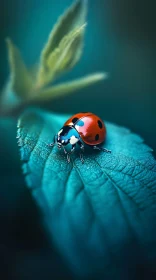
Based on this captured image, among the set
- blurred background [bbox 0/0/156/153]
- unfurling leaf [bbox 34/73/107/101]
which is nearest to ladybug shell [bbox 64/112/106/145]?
unfurling leaf [bbox 34/73/107/101]

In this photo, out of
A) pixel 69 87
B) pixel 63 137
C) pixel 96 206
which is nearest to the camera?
pixel 96 206

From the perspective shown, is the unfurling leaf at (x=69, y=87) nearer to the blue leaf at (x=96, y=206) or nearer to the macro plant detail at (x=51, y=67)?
the macro plant detail at (x=51, y=67)

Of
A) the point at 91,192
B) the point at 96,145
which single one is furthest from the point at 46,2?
the point at 91,192

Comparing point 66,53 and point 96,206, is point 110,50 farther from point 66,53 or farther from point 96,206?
point 96,206

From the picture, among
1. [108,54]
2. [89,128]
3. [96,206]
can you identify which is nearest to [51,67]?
[89,128]

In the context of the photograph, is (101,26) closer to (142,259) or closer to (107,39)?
(107,39)

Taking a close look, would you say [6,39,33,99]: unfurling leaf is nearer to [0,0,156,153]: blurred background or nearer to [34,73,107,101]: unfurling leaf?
[34,73,107,101]: unfurling leaf
